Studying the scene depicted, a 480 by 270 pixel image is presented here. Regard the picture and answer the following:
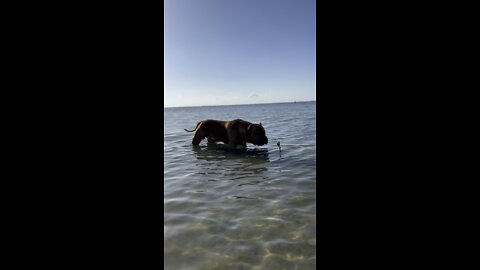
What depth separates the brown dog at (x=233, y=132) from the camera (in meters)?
11.5

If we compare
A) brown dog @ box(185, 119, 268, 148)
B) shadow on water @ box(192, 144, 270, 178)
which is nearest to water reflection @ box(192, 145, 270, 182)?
shadow on water @ box(192, 144, 270, 178)

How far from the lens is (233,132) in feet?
39.5

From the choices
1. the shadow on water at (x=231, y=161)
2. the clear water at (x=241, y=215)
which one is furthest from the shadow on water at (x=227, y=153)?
the clear water at (x=241, y=215)

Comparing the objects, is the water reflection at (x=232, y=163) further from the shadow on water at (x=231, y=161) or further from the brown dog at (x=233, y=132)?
the brown dog at (x=233, y=132)

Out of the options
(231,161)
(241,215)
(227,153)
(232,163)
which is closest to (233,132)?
(227,153)

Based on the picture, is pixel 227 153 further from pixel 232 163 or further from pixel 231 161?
pixel 232 163

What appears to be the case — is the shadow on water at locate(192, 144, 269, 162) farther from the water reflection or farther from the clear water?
the clear water

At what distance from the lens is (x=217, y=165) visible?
921 cm

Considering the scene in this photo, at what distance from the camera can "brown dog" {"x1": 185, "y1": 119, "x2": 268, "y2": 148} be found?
1152cm
